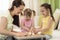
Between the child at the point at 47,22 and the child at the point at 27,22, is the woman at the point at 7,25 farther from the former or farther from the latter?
the child at the point at 47,22

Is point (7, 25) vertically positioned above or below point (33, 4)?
below

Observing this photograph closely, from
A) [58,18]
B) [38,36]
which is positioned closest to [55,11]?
[58,18]

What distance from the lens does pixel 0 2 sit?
371 centimetres

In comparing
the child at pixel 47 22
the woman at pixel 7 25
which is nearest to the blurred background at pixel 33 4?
the child at pixel 47 22

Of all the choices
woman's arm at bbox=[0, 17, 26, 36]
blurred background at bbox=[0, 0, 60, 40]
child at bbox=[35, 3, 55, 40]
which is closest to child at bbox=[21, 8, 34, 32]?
child at bbox=[35, 3, 55, 40]

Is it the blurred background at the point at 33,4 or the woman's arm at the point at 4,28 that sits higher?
the blurred background at the point at 33,4

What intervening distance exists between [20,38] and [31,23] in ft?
2.36

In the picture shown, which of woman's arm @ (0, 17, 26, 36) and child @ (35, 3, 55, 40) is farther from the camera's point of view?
child @ (35, 3, 55, 40)

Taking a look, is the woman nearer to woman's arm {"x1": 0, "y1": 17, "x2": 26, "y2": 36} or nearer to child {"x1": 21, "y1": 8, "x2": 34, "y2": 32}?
woman's arm {"x1": 0, "y1": 17, "x2": 26, "y2": 36}

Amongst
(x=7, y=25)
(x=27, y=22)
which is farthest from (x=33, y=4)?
(x=7, y=25)

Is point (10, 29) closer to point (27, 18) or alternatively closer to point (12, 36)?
point (12, 36)

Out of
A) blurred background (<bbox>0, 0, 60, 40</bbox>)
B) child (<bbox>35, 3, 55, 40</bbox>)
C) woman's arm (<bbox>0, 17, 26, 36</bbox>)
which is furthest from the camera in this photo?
blurred background (<bbox>0, 0, 60, 40</bbox>)

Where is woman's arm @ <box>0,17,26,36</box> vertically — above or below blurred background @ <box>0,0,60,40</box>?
below

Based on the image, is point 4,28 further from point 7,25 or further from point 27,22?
point 27,22
